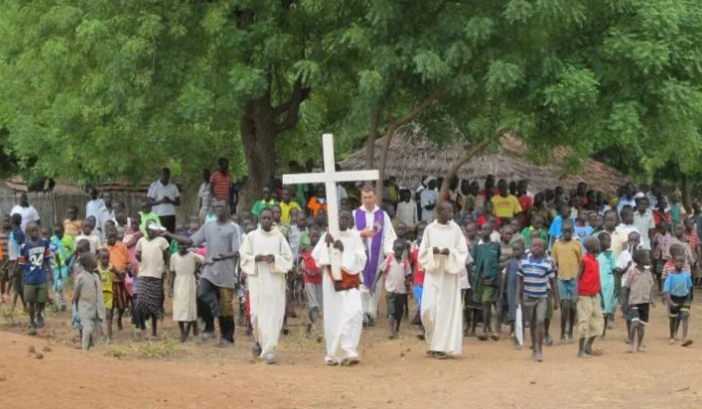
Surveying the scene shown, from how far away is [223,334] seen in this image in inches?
613

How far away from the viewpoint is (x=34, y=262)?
16266mm

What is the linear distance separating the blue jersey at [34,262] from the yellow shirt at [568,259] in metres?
6.24

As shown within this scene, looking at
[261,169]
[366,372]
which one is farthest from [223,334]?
[261,169]

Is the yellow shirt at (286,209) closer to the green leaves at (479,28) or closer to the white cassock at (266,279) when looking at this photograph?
the green leaves at (479,28)

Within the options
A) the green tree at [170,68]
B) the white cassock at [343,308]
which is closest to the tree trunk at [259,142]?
the green tree at [170,68]

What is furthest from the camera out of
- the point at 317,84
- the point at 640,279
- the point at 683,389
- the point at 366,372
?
the point at 317,84

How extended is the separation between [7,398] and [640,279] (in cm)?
760

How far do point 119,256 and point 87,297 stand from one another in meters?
1.61

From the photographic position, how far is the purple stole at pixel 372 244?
16000 mm

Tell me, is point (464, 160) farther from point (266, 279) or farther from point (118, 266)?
point (266, 279)

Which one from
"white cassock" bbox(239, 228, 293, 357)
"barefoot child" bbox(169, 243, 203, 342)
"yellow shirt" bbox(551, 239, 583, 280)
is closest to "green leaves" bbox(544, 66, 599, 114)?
"yellow shirt" bbox(551, 239, 583, 280)

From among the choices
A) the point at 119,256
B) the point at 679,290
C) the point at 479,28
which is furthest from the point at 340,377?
the point at 479,28

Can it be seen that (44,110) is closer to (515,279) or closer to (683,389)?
(515,279)

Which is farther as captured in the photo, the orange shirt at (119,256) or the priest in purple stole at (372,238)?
the orange shirt at (119,256)
